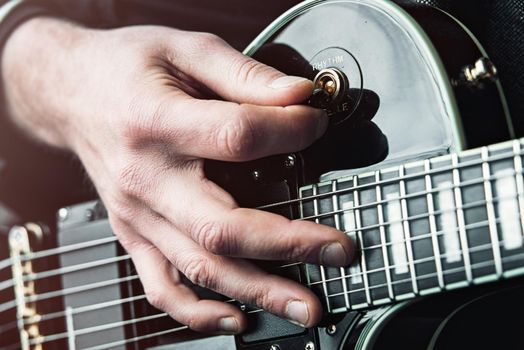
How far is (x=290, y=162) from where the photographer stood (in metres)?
0.73

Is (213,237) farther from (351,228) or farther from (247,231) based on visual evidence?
(351,228)

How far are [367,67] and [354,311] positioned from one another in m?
0.26

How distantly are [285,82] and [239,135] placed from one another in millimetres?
80

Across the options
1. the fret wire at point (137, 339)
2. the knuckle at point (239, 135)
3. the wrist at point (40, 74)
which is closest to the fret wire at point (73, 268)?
the fret wire at point (137, 339)

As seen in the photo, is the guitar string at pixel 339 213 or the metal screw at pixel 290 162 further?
the metal screw at pixel 290 162

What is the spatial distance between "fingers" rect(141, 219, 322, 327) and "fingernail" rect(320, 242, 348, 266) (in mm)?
50

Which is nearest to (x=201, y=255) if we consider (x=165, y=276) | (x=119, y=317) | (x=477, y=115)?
(x=165, y=276)

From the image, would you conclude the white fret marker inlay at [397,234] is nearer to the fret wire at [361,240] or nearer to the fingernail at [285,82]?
the fret wire at [361,240]

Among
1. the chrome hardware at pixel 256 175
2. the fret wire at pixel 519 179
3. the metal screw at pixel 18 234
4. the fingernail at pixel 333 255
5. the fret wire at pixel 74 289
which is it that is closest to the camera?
the fret wire at pixel 519 179

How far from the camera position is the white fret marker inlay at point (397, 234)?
2.03ft

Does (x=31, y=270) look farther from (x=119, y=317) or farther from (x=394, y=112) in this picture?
(x=394, y=112)

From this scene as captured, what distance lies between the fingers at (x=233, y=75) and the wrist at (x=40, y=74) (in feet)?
0.88

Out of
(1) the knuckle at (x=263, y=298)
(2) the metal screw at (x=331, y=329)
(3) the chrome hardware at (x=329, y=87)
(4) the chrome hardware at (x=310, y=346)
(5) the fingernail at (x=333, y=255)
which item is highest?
(3) the chrome hardware at (x=329, y=87)

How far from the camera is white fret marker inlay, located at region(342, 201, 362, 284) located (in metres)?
0.65
